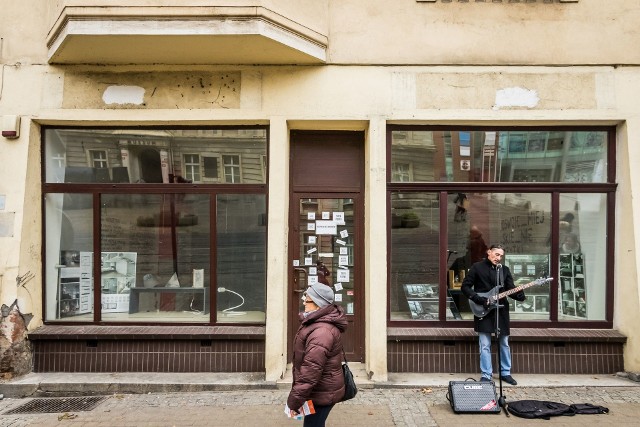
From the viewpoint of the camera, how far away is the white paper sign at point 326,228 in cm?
743

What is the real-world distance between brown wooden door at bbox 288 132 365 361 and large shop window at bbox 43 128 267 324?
0.56 m

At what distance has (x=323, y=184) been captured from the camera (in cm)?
743

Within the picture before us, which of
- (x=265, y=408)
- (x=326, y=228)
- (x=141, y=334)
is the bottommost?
(x=265, y=408)

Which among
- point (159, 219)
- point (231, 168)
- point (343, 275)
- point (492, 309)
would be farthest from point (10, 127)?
point (492, 309)

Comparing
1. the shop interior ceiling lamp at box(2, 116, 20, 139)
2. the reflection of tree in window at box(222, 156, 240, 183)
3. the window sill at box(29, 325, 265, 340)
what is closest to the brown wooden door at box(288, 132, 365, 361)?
the reflection of tree in window at box(222, 156, 240, 183)

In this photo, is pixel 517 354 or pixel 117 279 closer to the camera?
pixel 517 354

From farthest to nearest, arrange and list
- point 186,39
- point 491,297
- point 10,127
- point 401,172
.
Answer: point 401,172 → point 10,127 → point 491,297 → point 186,39

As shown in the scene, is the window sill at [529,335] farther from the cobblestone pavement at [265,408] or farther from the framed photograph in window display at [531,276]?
the cobblestone pavement at [265,408]

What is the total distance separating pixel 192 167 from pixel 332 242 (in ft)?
7.58

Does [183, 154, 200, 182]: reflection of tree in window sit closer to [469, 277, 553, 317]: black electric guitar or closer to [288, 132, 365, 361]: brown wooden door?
[288, 132, 365, 361]: brown wooden door

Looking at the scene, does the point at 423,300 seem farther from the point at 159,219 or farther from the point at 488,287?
the point at 159,219

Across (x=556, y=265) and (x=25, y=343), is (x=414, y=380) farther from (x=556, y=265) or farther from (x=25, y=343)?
(x=25, y=343)

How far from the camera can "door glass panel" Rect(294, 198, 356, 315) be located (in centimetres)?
740

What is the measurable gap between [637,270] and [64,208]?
803 centimetres
